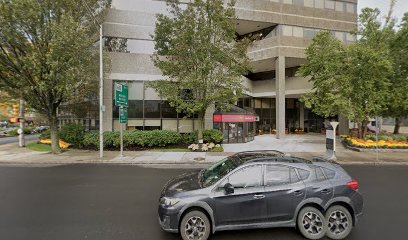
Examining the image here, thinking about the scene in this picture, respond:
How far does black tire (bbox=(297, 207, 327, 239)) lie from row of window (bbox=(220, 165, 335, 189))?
0.65 meters

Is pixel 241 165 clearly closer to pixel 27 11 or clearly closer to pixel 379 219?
pixel 379 219

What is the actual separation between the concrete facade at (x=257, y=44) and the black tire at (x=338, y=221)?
1452 centimetres

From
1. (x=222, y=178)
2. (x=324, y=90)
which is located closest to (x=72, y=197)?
(x=222, y=178)

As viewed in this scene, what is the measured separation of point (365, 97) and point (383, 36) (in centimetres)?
569

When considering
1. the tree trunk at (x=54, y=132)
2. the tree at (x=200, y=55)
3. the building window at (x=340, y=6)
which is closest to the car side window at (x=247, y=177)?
the tree at (x=200, y=55)

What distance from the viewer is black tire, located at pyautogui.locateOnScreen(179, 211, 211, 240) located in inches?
167

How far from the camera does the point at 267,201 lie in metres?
4.36

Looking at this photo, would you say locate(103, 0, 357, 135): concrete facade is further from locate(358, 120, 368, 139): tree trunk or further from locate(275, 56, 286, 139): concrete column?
locate(358, 120, 368, 139): tree trunk

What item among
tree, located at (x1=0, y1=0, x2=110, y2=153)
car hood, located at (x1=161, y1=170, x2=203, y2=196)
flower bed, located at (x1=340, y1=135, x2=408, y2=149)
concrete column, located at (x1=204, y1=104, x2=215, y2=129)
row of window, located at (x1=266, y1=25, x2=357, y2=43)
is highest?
row of window, located at (x1=266, y1=25, x2=357, y2=43)

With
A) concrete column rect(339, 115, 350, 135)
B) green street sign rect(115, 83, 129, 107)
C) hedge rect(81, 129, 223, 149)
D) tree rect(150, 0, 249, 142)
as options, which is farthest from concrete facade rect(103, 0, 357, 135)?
concrete column rect(339, 115, 350, 135)

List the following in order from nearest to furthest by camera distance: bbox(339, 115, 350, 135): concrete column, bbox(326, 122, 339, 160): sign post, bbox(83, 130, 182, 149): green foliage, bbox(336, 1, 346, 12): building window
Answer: bbox(326, 122, 339, 160): sign post, bbox(83, 130, 182, 149): green foliage, bbox(336, 1, 346, 12): building window, bbox(339, 115, 350, 135): concrete column

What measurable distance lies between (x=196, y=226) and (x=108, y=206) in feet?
10.7

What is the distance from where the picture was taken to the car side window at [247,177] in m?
4.48

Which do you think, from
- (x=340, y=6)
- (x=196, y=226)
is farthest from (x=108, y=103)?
(x=340, y=6)
